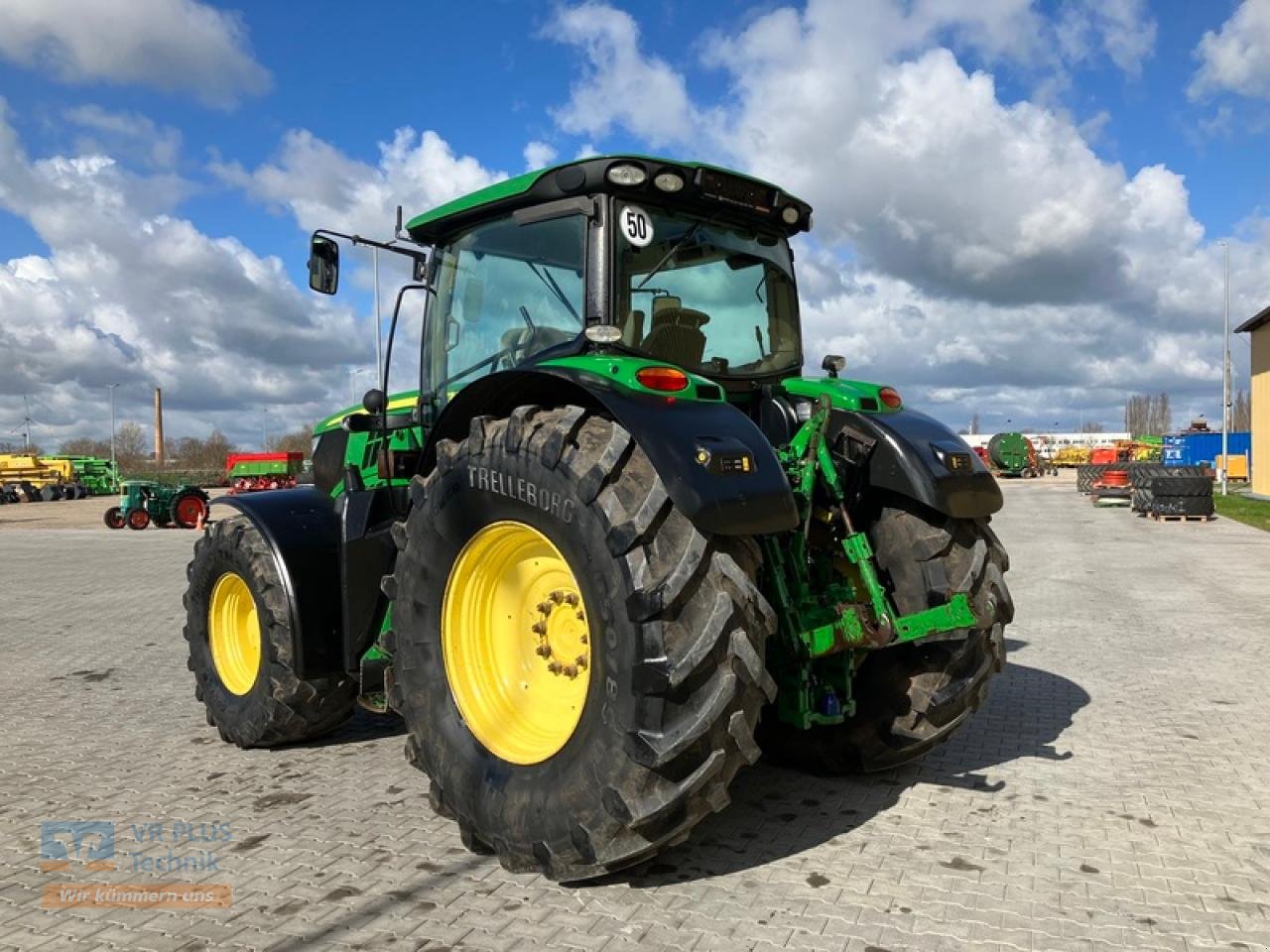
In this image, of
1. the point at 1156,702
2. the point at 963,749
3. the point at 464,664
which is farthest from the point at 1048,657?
the point at 464,664

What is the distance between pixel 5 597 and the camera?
38.4 ft

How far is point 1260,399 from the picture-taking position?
33875mm

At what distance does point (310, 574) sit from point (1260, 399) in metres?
37.6

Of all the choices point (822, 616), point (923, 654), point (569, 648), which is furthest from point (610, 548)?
point (923, 654)

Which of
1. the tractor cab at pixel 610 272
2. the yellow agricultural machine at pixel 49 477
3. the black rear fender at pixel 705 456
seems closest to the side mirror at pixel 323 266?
the tractor cab at pixel 610 272

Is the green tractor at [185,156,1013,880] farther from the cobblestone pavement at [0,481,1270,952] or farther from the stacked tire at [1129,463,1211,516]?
the stacked tire at [1129,463,1211,516]

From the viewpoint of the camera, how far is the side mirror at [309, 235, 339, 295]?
4.93m

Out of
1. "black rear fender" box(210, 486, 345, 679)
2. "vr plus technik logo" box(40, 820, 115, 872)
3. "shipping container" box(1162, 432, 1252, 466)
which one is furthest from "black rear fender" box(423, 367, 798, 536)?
"shipping container" box(1162, 432, 1252, 466)

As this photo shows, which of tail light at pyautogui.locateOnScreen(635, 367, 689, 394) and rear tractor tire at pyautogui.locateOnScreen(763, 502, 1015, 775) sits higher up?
tail light at pyautogui.locateOnScreen(635, 367, 689, 394)

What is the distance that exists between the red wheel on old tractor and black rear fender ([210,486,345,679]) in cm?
2462

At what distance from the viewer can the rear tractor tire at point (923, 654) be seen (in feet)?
13.3

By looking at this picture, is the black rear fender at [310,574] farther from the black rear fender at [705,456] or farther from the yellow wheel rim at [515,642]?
the black rear fender at [705,456]

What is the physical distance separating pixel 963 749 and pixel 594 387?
9.83ft

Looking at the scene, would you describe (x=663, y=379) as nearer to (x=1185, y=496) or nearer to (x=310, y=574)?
(x=310, y=574)
